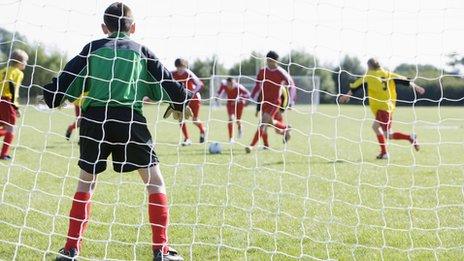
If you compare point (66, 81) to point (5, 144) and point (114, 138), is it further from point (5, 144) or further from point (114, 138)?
point (5, 144)

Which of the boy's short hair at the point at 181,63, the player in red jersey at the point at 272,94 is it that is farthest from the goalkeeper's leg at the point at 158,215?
the boy's short hair at the point at 181,63

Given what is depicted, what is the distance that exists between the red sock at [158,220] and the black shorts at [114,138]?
22cm

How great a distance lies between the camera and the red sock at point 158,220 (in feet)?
11.7

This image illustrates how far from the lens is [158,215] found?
358 centimetres

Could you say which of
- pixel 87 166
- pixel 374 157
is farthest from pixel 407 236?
pixel 374 157

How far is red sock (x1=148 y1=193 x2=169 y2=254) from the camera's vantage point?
3555 mm

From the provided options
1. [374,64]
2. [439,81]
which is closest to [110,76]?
[439,81]

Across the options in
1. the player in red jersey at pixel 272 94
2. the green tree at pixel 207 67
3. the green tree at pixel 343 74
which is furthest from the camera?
the player in red jersey at pixel 272 94

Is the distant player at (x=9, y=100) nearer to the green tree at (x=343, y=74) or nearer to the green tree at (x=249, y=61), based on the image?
the green tree at (x=249, y=61)

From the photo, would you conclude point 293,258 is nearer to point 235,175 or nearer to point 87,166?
point 87,166

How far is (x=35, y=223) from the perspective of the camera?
14.7 ft

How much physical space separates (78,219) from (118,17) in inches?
49.2

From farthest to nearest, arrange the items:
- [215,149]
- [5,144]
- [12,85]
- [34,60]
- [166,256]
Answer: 1. [215,149]
2. [5,144]
3. [12,85]
4. [34,60]
5. [166,256]

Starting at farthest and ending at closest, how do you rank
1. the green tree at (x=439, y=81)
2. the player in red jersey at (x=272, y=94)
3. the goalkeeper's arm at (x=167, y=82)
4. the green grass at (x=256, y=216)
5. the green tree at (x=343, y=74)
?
the player in red jersey at (x=272, y=94)
the green tree at (x=439, y=81)
the green tree at (x=343, y=74)
the green grass at (x=256, y=216)
the goalkeeper's arm at (x=167, y=82)
